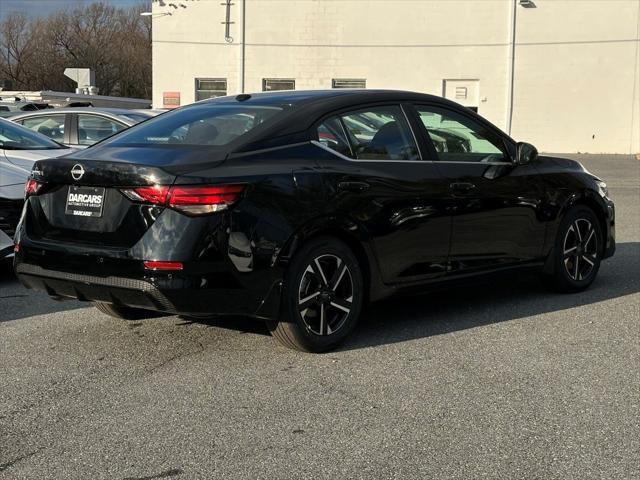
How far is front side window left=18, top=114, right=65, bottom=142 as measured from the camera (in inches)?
461

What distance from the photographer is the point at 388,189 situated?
5402 mm

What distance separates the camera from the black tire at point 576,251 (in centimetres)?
682

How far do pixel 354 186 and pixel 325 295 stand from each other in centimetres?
73

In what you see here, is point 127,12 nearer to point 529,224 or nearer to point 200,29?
point 200,29

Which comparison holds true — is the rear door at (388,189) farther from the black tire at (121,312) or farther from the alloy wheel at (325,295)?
the black tire at (121,312)

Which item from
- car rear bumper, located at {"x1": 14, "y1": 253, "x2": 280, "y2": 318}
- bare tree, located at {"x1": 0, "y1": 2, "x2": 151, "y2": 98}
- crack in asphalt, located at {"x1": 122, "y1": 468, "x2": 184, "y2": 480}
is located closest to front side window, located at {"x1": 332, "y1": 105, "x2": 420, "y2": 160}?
car rear bumper, located at {"x1": 14, "y1": 253, "x2": 280, "y2": 318}

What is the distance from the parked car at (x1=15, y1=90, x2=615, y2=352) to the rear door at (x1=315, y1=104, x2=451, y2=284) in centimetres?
1

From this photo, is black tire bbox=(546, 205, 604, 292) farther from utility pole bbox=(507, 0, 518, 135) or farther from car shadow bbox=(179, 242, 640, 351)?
utility pole bbox=(507, 0, 518, 135)

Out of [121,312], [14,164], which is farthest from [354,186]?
[14,164]

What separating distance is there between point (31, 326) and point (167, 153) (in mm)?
1968

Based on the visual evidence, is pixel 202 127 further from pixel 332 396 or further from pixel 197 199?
pixel 332 396

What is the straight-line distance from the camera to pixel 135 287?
4664mm

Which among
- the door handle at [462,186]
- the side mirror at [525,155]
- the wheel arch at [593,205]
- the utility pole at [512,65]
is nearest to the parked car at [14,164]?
the door handle at [462,186]

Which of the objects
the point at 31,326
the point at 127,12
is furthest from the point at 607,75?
the point at 127,12
